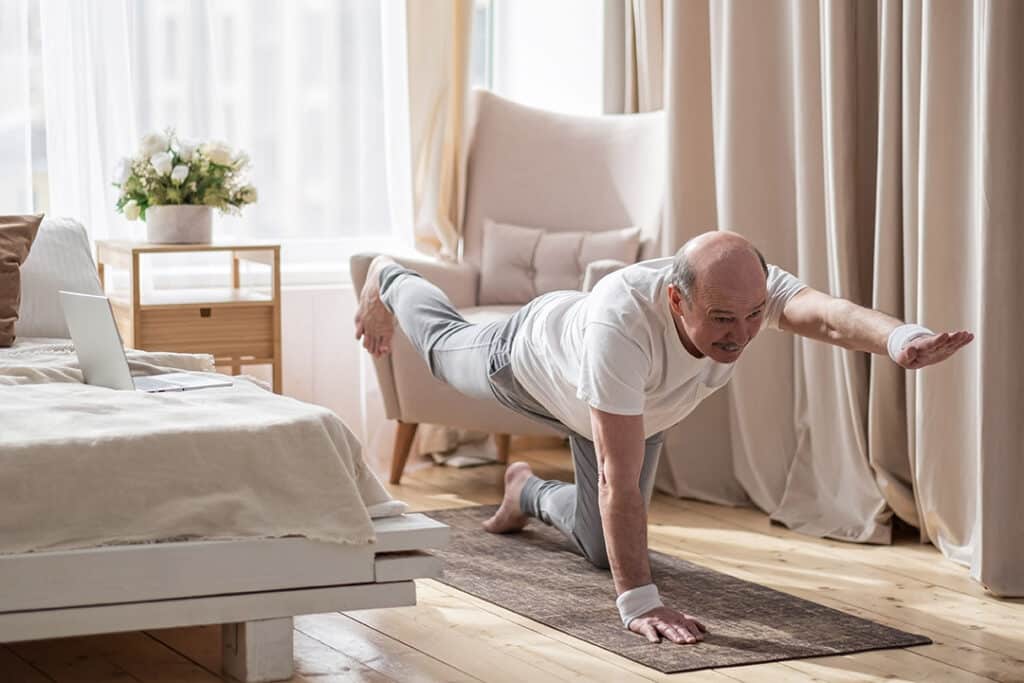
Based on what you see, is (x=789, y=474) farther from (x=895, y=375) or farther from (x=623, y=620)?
(x=623, y=620)

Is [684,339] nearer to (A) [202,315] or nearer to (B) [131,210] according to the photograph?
(A) [202,315]

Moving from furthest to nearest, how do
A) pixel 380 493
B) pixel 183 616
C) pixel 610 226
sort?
pixel 610 226 → pixel 380 493 → pixel 183 616

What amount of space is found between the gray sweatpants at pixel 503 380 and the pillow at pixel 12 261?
861mm

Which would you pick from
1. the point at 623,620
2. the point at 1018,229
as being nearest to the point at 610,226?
the point at 1018,229

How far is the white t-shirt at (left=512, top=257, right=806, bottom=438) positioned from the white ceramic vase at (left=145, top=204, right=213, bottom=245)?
158cm

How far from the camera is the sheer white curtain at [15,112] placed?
4.50 m

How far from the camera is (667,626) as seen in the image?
9.00 ft

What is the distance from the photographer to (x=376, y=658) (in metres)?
2.66

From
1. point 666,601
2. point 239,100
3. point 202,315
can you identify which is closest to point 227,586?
point 666,601

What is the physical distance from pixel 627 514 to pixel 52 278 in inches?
67.8

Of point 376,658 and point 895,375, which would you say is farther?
point 895,375

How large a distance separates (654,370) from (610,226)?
1.87m

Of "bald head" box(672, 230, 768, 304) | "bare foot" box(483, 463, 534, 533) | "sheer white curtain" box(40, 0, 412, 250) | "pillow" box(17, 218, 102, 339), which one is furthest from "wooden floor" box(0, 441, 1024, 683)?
"sheer white curtain" box(40, 0, 412, 250)

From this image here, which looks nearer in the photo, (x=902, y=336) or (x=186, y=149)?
(x=902, y=336)
